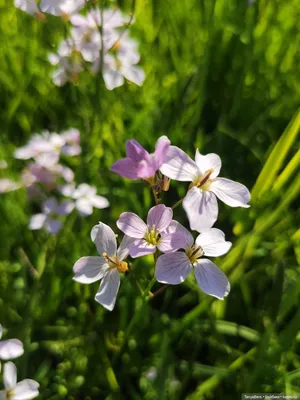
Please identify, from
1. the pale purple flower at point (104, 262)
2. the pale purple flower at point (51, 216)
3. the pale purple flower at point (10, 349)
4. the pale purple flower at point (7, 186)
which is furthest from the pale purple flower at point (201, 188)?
the pale purple flower at point (7, 186)

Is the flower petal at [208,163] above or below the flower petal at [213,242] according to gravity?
above

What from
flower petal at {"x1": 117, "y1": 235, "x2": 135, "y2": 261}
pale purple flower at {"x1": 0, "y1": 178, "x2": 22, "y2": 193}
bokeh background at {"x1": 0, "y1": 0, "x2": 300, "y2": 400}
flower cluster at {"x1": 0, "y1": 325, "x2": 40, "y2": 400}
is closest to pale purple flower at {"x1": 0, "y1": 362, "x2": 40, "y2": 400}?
flower cluster at {"x1": 0, "y1": 325, "x2": 40, "y2": 400}

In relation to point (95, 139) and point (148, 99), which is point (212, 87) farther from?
point (95, 139)

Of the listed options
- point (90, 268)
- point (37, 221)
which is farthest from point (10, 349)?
point (37, 221)

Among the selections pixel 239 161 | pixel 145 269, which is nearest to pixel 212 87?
pixel 239 161

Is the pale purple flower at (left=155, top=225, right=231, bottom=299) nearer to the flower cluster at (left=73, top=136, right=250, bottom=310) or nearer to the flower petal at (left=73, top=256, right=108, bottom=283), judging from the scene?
the flower cluster at (left=73, top=136, right=250, bottom=310)

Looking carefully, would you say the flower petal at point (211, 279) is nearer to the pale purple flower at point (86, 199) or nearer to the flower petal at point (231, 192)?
the flower petal at point (231, 192)
